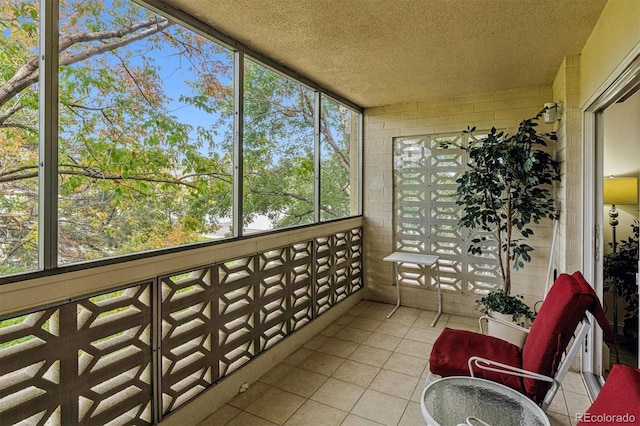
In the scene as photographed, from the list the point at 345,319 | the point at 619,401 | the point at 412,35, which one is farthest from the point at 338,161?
the point at 619,401

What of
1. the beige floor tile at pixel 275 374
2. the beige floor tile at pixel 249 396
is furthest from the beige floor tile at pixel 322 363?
the beige floor tile at pixel 249 396

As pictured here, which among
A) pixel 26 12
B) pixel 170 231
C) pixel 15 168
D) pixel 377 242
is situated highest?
pixel 26 12

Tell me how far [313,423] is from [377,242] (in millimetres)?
2669

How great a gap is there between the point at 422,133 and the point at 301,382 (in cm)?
309

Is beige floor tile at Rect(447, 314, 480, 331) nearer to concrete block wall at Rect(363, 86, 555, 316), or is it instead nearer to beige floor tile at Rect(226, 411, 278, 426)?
concrete block wall at Rect(363, 86, 555, 316)

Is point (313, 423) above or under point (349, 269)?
under

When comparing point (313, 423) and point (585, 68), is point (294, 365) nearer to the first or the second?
point (313, 423)

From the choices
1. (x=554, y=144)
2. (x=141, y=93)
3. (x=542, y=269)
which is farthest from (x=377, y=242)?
(x=141, y=93)

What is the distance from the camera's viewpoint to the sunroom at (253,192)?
4.94 ft

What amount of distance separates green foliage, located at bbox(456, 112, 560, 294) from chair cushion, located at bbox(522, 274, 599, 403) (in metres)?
1.44

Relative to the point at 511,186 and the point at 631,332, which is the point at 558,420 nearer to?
the point at 631,332

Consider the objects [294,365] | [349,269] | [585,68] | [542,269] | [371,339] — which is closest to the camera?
[585,68]

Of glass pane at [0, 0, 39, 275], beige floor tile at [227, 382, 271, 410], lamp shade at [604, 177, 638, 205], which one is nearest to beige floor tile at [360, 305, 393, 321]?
beige floor tile at [227, 382, 271, 410]

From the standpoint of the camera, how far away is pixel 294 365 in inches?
113
